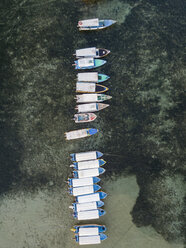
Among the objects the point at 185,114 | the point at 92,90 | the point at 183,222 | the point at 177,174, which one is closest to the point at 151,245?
the point at 183,222

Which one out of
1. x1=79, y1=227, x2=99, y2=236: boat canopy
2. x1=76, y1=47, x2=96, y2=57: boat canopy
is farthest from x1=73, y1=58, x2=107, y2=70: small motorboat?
x1=79, y1=227, x2=99, y2=236: boat canopy

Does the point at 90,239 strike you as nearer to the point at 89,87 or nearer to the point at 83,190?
the point at 83,190

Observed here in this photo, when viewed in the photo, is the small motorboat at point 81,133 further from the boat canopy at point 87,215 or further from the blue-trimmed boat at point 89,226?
the blue-trimmed boat at point 89,226

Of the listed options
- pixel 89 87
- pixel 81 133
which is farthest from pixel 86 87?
pixel 81 133

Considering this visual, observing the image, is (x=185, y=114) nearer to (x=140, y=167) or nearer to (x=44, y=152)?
(x=140, y=167)

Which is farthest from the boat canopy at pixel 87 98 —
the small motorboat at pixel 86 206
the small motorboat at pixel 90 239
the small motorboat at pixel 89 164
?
the small motorboat at pixel 90 239

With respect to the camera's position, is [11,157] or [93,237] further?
[11,157]
